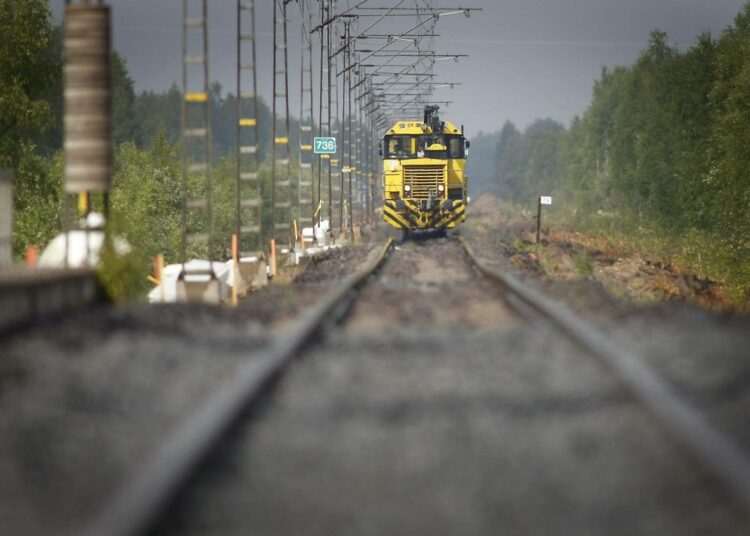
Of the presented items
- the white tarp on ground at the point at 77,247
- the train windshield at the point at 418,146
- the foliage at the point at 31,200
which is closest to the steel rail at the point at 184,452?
the white tarp on ground at the point at 77,247

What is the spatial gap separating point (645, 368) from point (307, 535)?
3502 millimetres

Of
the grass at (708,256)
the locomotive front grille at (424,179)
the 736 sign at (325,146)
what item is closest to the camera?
the grass at (708,256)

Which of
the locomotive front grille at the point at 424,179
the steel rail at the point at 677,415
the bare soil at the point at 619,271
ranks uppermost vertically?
the locomotive front grille at the point at 424,179

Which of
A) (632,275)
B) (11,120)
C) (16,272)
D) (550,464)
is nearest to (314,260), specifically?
(632,275)

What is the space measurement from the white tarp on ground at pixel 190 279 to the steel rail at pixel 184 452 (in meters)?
9.07

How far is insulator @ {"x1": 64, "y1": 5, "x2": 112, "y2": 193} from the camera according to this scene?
13953mm

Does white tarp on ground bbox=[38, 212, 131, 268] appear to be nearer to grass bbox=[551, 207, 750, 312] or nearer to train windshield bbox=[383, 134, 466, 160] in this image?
grass bbox=[551, 207, 750, 312]

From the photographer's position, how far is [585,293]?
48.1 feet

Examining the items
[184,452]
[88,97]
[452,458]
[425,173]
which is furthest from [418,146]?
[184,452]

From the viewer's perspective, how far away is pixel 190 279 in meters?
18.7

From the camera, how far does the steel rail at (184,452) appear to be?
14.0ft

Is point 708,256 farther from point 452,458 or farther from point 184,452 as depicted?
point 184,452

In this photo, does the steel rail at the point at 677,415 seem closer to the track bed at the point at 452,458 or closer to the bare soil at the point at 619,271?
the track bed at the point at 452,458

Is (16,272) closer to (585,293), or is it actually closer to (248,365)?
(248,365)
